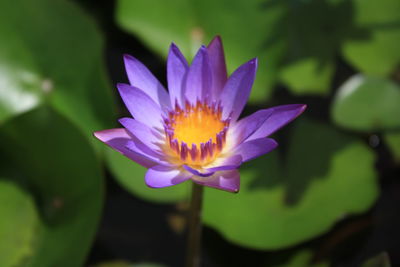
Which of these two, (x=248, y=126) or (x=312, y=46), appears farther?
(x=312, y=46)

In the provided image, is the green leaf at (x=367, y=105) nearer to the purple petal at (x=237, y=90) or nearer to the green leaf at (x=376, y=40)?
the green leaf at (x=376, y=40)

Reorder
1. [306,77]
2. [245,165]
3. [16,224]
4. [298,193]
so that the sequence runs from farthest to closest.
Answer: [306,77], [245,165], [298,193], [16,224]

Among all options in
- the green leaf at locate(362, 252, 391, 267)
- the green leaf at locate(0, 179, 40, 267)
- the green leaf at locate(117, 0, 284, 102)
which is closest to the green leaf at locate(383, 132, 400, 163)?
the green leaf at locate(117, 0, 284, 102)

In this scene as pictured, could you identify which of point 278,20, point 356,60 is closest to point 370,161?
point 356,60

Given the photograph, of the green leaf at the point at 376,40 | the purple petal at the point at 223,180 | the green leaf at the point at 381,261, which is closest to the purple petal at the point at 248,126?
the purple petal at the point at 223,180

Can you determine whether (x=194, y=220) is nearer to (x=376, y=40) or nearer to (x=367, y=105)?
(x=367, y=105)

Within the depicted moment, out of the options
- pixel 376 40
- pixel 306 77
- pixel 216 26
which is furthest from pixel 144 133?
pixel 376 40
